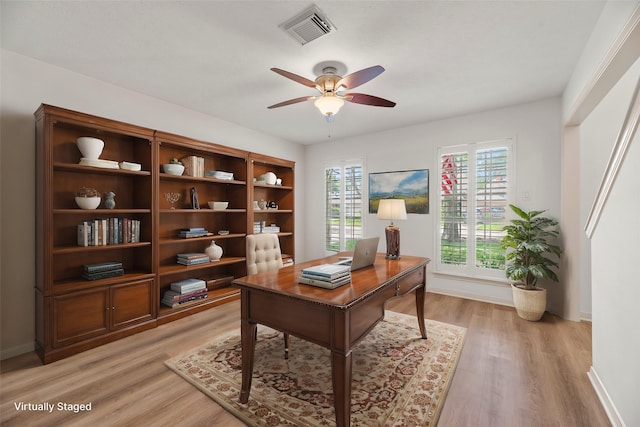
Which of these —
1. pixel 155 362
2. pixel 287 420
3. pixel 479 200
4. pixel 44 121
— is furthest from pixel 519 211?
pixel 44 121

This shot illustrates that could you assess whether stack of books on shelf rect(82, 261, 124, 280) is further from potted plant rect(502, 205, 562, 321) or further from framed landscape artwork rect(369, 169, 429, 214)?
potted plant rect(502, 205, 562, 321)

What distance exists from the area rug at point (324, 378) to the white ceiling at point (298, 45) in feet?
8.45

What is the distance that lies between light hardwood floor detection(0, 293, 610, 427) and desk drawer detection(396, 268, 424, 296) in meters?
0.70

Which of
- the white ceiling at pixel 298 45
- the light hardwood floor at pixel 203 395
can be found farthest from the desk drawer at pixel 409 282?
the white ceiling at pixel 298 45

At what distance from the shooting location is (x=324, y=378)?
6.61ft

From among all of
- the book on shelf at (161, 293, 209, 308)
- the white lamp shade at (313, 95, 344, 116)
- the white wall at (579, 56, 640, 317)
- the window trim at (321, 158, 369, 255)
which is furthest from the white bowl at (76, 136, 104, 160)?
the white wall at (579, 56, 640, 317)

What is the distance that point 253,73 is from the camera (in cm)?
265

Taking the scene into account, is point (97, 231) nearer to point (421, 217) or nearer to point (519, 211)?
point (421, 217)

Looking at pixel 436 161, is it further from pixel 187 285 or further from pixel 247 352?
pixel 187 285

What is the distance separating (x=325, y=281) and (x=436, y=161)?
10.4ft

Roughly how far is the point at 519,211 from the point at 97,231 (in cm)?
450

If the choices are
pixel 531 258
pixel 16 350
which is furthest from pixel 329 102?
pixel 16 350

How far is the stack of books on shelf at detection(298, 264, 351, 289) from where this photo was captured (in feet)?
5.38

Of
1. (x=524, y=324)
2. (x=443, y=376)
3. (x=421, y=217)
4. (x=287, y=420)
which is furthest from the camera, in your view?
(x=421, y=217)
